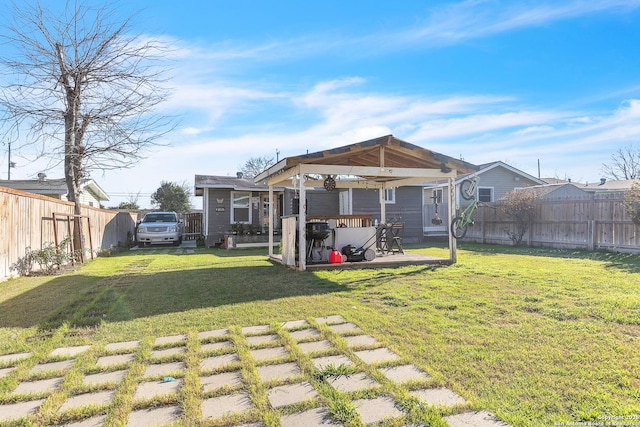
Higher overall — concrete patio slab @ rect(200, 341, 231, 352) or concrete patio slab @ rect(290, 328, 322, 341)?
concrete patio slab @ rect(290, 328, 322, 341)

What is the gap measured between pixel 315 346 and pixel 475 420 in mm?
1504

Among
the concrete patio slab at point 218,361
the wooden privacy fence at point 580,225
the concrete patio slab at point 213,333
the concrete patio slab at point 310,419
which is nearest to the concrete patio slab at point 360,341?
the concrete patio slab at point 218,361

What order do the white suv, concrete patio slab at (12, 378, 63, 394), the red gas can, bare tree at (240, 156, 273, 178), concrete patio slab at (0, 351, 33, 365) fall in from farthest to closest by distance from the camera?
bare tree at (240, 156, 273, 178), the white suv, the red gas can, concrete patio slab at (0, 351, 33, 365), concrete patio slab at (12, 378, 63, 394)

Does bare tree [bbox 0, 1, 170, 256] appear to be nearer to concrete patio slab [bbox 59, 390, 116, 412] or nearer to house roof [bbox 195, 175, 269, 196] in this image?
house roof [bbox 195, 175, 269, 196]

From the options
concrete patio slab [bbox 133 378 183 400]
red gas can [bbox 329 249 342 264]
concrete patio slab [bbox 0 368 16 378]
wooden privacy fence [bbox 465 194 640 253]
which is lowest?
concrete patio slab [bbox 0 368 16 378]

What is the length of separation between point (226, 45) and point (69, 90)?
4.01m

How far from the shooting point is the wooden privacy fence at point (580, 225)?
10.4m

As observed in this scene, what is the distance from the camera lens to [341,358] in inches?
115

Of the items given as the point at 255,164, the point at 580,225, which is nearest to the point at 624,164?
the point at 580,225

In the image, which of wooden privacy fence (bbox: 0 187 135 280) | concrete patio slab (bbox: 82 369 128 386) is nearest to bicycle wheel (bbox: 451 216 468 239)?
concrete patio slab (bbox: 82 369 128 386)

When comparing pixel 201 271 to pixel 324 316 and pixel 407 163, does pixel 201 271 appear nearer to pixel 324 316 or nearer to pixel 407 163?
pixel 324 316

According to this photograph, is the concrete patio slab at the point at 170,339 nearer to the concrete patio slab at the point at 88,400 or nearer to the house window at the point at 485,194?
the concrete patio slab at the point at 88,400

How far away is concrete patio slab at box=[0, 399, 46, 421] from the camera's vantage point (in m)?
2.12

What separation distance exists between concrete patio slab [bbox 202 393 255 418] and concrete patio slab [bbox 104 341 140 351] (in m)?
1.40
